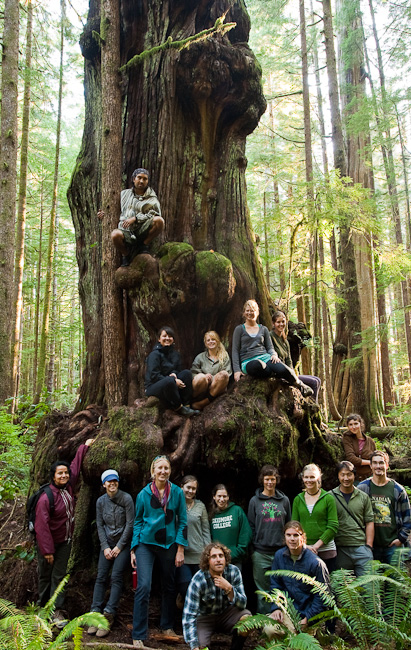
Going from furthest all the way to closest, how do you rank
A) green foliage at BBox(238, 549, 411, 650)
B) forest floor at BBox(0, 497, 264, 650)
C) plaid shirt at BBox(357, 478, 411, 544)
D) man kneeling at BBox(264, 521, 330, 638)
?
plaid shirt at BBox(357, 478, 411, 544), forest floor at BBox(0, 497, 264, 650), man kneeling at BBox(264, 521, 330, 638), green foliage at BBox(238, 549, 411, 650)

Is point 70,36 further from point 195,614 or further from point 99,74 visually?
point 195,614

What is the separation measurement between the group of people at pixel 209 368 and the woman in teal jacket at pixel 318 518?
1742 millimetres

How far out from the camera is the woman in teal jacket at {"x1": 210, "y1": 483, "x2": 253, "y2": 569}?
5152 millimetres

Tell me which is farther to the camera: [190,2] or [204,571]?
[190,2]

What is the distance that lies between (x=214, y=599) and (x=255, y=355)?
316 centimetres

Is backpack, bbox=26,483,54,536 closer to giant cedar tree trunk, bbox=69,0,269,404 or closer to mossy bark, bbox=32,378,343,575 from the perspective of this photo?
mossy bark, bbox=32,378,343,575

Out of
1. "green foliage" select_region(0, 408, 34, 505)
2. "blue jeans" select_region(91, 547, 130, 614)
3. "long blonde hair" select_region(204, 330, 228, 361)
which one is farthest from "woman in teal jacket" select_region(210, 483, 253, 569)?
"green foliage" select_region(0, 408, 34, 505)

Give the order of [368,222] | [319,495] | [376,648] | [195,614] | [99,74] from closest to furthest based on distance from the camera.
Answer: [376,648] < [195,614] < [319,495] < [99,74] < [368,222]

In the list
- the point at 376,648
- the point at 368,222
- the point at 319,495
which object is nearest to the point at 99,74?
the point at 368,222

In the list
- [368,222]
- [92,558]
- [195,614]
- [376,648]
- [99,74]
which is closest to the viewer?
[376,648]

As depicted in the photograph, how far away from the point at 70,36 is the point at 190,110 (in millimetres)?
6126

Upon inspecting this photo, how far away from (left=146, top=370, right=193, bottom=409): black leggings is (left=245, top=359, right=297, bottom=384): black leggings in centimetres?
83

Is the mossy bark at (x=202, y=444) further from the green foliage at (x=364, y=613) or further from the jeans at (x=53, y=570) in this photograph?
the green foliage at (x=364, y=613)

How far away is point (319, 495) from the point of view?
5.12 m
